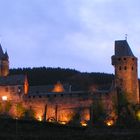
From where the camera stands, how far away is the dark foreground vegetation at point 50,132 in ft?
226

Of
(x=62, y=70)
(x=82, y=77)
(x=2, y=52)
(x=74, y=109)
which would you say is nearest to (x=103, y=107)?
(x=74, y=109)

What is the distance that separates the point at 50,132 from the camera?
75562 mm

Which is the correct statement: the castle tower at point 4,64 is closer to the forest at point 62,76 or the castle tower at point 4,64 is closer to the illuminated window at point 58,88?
the forest at point 62,76

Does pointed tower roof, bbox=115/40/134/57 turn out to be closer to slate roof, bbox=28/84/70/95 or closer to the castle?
the castle

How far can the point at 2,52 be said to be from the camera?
123 meters

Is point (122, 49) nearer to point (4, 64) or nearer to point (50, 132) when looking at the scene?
point (4, 64)

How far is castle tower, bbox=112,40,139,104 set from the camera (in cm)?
10656

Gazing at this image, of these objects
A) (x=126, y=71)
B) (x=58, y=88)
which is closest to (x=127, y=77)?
(x=126, y=71)

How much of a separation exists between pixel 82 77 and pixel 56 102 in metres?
17.5

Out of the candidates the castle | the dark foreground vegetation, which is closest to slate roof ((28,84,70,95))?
the castle

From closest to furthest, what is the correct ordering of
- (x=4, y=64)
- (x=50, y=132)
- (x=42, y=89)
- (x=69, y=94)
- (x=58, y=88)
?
(x=50, y=132), (x=69, y=94), (x=58, y=88), (x=42, y=89), (x=4, y=64)

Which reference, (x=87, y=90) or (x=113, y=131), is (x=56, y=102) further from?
(x=113, y=131)

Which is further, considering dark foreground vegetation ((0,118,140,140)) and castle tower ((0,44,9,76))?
castle tower ((0,44,9,76))

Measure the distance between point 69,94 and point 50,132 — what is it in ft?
99.4
